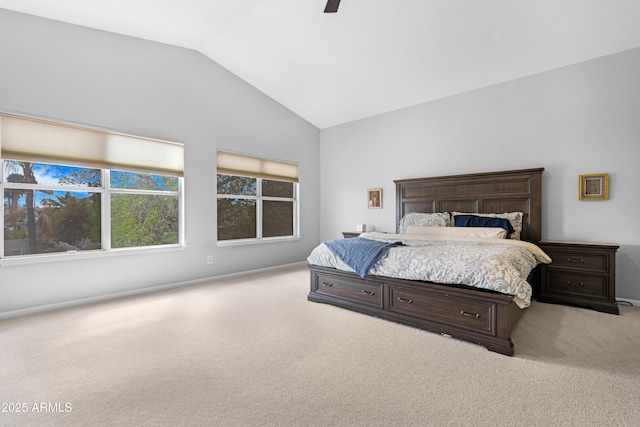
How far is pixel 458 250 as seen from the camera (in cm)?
274

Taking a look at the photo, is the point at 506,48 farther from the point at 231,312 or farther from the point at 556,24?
the point at 231,312

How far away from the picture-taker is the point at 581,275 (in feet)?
10.7

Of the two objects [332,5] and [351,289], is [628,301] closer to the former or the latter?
[351,289]

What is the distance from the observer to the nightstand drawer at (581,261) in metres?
3.16

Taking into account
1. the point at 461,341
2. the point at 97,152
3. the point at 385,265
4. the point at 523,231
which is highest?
the point at 97,152

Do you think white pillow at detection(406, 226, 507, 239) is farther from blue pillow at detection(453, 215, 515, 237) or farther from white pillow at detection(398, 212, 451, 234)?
white pillow at detection(398, 212, 451, 234)

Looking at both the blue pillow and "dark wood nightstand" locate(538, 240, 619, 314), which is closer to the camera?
"dark wood nightstand" locate(538, 240, 619, 314)

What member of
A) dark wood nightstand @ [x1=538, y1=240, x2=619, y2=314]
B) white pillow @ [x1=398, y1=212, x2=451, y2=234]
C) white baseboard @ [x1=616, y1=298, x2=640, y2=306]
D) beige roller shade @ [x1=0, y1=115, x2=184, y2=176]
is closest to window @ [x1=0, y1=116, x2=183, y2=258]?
beige roller shade @ [x1=0, y1=115, x2=184, y2=176]

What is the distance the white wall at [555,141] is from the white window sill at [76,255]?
3512 mm

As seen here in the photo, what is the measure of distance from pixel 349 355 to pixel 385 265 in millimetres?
973

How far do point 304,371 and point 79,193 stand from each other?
3.29 meters

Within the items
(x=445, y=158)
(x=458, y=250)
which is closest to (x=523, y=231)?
(x=445, y=158)

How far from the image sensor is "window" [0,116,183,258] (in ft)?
10.0

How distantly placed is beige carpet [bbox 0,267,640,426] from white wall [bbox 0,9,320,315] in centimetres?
60
